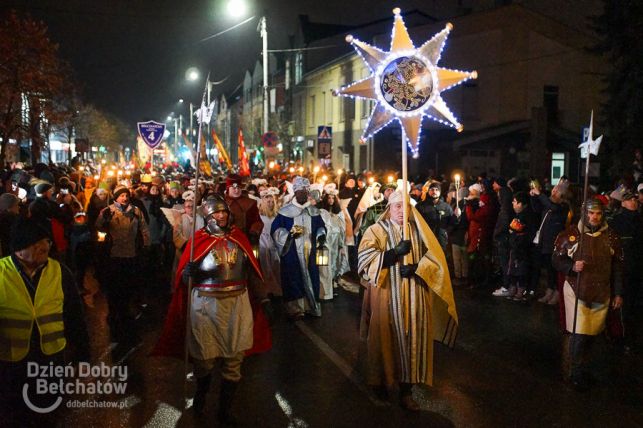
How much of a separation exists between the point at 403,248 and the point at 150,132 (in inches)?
480

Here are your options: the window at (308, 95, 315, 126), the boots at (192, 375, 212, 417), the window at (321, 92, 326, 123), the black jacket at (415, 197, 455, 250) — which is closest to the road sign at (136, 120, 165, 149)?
the black jacket at (415, 197, 455, 250)

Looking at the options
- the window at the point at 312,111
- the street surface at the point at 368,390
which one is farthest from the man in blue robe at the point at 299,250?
the window at the point at 312,111

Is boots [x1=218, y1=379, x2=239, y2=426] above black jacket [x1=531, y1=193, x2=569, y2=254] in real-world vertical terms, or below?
below

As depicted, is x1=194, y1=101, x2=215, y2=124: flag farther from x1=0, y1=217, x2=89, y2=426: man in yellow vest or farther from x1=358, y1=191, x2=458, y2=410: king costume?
x1=0, y1=217, x2=89, y2=426: man in yellow vest

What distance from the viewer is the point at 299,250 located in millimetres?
10297

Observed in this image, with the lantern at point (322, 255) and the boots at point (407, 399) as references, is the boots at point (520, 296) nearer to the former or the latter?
the lantern at point (322, 255)

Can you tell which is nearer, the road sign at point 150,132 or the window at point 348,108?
the road sign at point 150,132

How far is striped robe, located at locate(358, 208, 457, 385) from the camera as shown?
20.3 feet

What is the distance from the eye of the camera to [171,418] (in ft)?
19.7

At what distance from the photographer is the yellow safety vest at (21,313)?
14.1 feet

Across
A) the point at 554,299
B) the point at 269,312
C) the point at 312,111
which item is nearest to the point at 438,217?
the point at 554,299

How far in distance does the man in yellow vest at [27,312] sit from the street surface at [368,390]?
167 centimetres

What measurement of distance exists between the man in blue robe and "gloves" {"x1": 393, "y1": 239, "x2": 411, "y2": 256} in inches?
163

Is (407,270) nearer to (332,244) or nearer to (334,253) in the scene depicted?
(332,244)
